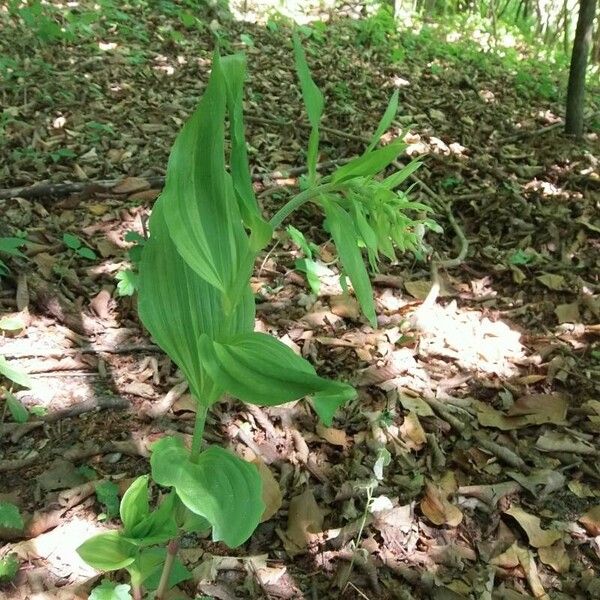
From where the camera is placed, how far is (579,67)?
15.6 ft

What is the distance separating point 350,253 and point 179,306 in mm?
402

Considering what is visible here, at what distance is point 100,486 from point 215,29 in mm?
5423

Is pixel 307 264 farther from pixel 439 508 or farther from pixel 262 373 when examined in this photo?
pixel 262 373

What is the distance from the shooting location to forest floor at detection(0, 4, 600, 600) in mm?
2055

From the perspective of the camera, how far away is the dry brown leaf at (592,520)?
2.23m

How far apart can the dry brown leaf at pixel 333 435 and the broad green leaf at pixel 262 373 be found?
1202 mm

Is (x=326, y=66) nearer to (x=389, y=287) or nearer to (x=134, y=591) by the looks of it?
(x=389, y=287)

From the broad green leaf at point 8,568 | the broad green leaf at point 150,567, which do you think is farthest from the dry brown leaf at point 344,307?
the broad green leaf at point 8,568

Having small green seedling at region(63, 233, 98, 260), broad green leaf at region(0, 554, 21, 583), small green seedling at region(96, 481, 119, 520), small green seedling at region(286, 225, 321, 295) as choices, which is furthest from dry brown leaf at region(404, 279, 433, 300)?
broad green leaf at region(0, 554, 21, 583)

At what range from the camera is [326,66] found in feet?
19.9

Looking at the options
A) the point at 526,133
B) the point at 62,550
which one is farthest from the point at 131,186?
the point at 526,133

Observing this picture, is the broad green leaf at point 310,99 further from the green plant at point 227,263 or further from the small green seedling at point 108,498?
the small green seedling at point 108,498

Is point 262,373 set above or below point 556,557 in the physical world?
above

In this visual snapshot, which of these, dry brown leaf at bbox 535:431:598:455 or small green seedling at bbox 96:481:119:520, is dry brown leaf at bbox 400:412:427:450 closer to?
dry brown leaf at bbox 535:431:598:455
